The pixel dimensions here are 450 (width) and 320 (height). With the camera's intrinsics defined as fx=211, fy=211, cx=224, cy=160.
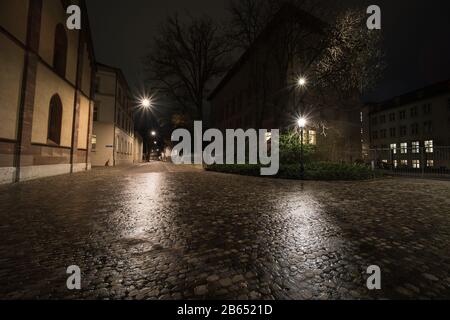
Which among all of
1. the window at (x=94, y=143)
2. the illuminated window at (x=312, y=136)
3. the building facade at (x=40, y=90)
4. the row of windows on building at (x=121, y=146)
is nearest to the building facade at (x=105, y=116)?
the window at (x=94, y=143)

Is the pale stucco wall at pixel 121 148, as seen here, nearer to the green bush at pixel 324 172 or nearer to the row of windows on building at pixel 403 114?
the green bush at pixel 324 172

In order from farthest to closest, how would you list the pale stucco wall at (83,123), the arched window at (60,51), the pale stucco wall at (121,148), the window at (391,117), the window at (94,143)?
the window at (391,117)
the pale stucco wall at (121,148)
the window at (94,143)
the pale stucco wall at (83,123)
the arched window at (60,51)

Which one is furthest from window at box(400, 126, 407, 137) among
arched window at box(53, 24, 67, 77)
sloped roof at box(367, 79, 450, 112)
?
arched window at box(53, 24, 67, 77)

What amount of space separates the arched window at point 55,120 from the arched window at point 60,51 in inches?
70.3

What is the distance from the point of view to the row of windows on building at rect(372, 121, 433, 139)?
34594mm

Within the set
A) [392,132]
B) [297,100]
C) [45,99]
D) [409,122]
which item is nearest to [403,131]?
[409,122]

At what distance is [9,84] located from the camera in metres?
8.98

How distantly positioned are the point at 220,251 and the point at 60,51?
1652 centimetres

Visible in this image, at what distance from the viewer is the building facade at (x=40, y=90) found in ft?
29.3

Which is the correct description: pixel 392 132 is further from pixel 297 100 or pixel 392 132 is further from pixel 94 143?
pixel 94 143

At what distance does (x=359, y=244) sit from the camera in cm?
327

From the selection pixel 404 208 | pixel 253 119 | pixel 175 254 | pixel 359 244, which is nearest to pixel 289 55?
pixel 253 119

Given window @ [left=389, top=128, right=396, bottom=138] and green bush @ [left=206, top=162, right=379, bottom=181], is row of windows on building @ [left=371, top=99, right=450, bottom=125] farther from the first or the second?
green bush @ [left=206, top=162, right=379, bottom=181]

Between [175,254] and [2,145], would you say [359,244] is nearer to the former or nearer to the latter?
[175,254]
